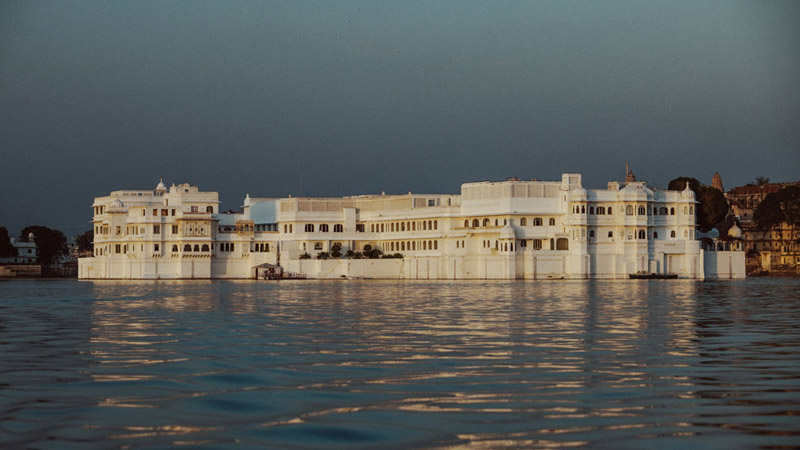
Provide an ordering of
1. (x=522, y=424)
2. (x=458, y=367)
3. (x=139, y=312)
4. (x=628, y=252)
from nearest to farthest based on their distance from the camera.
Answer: (x=522, y=424), (x=458, y=367), (x=139, y=312), (x=628, y=252)

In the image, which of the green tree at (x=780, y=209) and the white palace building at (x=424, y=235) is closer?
the white palace building at (x=424, y=235)

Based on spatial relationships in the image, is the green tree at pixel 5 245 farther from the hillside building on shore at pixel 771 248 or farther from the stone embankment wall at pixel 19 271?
the hillside building on shore at pixel 771 248

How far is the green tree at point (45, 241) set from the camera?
157 m

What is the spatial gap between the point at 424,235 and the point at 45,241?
6768 centimetres

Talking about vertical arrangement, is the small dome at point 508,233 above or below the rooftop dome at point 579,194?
below

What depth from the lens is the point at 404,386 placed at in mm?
15352

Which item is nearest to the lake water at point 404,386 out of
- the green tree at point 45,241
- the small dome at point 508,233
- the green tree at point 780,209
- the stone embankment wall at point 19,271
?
the small dome at point 508,233

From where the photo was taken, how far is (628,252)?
342 feet

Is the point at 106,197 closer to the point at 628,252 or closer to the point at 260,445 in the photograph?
the point at 628,252

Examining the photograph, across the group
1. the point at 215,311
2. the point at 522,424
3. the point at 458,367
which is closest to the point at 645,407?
the point at 522,424

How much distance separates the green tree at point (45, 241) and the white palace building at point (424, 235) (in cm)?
3271

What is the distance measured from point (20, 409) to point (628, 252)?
9412 centimetres

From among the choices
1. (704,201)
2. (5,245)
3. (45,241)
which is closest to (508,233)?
(704,201)

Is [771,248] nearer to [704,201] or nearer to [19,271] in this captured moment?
[704,201]
